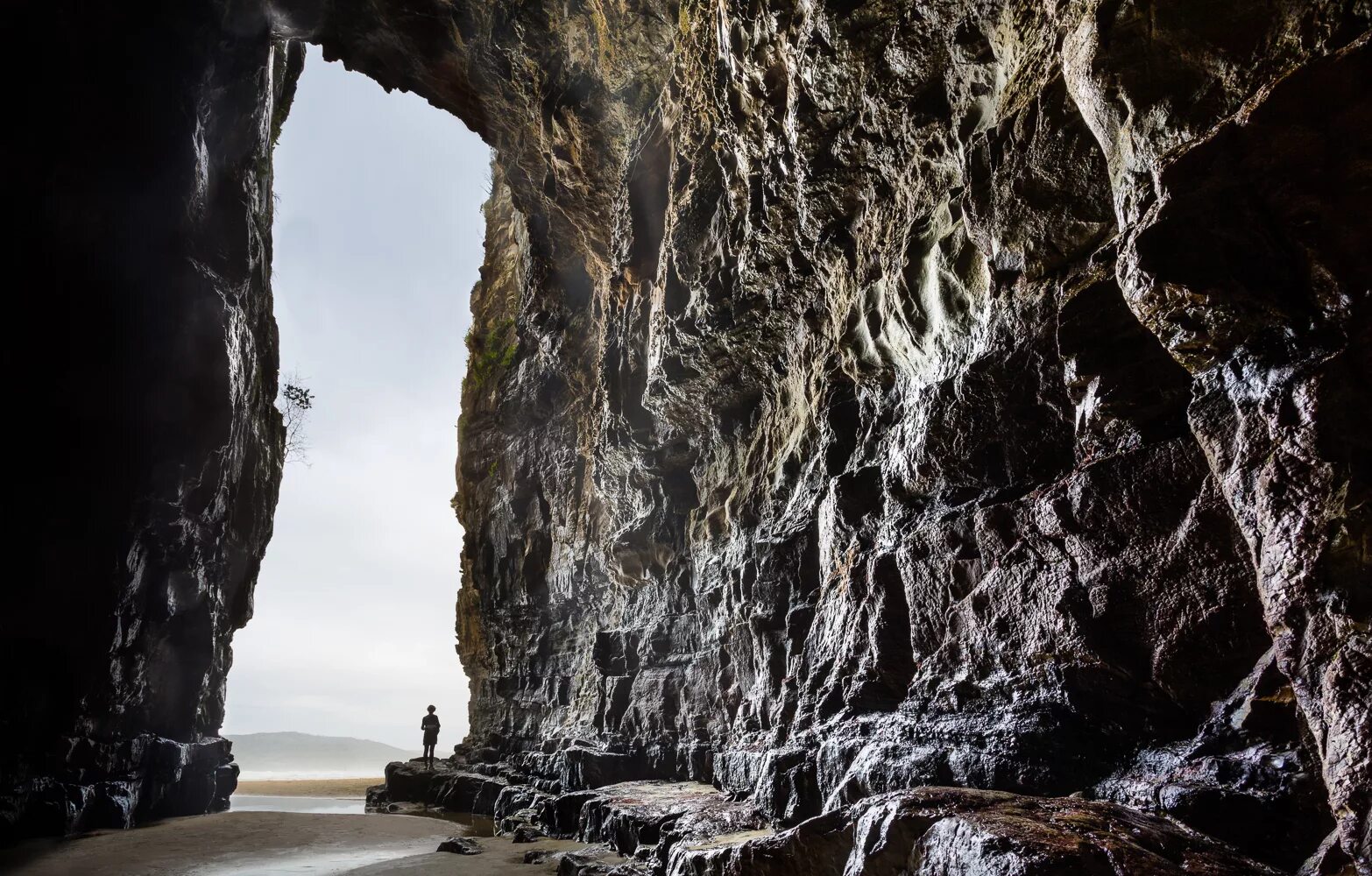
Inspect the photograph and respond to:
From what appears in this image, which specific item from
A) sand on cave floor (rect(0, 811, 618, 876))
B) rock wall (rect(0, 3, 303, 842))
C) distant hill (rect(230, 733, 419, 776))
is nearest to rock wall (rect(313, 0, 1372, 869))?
sand on cave floor (rect(0, 811, 618, 876))

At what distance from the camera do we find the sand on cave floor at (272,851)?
779 centimetres

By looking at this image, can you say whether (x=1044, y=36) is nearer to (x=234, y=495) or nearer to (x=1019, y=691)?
(x=1019, y=691)

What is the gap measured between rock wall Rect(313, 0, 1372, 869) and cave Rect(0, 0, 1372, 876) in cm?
3

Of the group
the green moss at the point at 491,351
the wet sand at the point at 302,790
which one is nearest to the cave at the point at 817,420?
the green moss at the point at 491,351

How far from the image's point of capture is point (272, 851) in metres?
9.20

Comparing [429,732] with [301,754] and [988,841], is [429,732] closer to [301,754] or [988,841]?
[988,841]

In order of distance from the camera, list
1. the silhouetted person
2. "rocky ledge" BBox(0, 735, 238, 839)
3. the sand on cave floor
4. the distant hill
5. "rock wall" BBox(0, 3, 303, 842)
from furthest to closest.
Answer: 1. the distant hill
2. the silhouetted person
3. "rock wall" BBox(0, 3, 303, 842)
4. "rocky ledge" BBox(0, 735, 238, 839)
5. the sand on cave floor

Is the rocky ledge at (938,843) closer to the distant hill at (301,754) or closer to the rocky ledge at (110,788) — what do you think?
the rocky ledge at (110,788)

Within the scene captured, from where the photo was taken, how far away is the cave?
10.3 feet

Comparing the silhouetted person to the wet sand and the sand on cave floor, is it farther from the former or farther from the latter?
the sand on cave floor

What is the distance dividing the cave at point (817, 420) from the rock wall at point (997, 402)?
0.03 meters

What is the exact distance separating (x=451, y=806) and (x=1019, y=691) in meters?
16.4

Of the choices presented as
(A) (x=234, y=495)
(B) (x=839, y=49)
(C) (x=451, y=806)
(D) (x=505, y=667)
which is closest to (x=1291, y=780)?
(B) (x=839, y=49)

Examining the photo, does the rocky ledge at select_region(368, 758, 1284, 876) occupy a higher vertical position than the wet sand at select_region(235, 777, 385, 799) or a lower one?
higher
